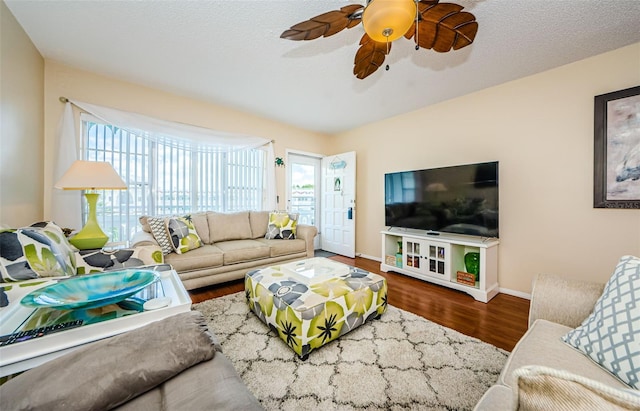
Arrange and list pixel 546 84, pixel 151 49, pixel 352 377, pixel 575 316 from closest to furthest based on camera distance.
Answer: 1. pixel 575 316
2. pixel 352 377
3. pixel 151 49
4. pixel 546 84

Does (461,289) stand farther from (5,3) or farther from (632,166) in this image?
(5,3)

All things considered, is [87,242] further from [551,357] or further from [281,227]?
[551,357]

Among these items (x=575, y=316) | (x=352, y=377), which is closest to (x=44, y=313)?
(x=352, y=377)

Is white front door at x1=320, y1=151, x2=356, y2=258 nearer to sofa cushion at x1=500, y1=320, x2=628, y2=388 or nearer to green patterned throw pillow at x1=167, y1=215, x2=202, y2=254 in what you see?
green patterned throw pillow at x1=167, y1=215, x2=202, y2=254

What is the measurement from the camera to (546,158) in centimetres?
243

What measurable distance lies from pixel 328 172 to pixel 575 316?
3818mm

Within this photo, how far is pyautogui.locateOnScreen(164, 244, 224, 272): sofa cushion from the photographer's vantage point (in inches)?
95.6

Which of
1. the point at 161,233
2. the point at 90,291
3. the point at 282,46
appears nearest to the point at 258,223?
the point at 161,233

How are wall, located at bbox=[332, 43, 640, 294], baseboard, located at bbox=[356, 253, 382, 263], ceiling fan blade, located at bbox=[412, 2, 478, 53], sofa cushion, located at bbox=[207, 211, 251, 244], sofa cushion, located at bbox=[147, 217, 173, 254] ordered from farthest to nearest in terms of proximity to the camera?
baseboard, located at bbox=[356, 253, 382, 263] → sofa cushion, located at bbox=[207, 211, 251, 244] → sofa cushion, located at bbox=[147, 217, 173, 254] → wall, located at bbox=[332, 43, 640, 294] → ceiling fan blade, located at bbox=[412, 2, 478, 53]

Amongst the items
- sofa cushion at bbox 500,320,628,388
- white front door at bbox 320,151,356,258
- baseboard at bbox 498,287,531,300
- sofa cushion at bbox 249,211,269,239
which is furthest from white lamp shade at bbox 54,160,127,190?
baseboard at bbox 498,287,531,300

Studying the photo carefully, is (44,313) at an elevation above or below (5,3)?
below

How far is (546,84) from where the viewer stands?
2.40 m

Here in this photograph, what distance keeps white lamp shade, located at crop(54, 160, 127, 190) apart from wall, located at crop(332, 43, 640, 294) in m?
3.64

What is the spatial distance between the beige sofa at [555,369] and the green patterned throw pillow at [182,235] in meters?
2.77
